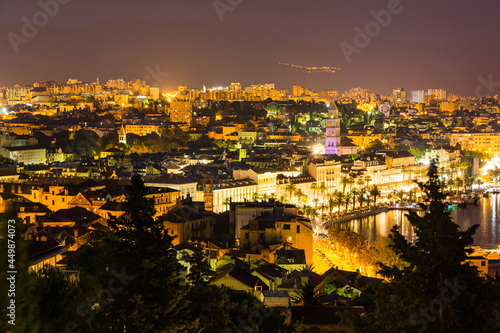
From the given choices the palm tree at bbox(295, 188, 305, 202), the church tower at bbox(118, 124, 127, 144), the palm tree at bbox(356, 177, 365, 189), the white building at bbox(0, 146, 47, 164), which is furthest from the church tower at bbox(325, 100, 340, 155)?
the white building at bbox(0, 146, 47, 164)

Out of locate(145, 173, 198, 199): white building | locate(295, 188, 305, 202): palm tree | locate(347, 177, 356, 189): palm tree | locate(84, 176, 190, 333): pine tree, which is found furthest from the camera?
locate(347, 177, 356, 189): palm tree

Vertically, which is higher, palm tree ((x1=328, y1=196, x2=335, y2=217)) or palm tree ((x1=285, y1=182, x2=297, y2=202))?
palm tree ((x1=285, y1=182, x2=297, y2=202))

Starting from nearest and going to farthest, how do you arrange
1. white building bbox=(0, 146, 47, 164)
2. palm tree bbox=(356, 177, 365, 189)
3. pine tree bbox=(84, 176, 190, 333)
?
1. pine tree bbox=(84, 176, 190, 333)
2. white building bbox=(0, 146, 47, 164)
3. palm tree bbox=(356, 177, 365, 189)

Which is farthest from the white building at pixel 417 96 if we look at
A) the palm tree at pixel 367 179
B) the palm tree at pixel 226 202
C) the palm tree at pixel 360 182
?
the palm tree at pixel 226 202

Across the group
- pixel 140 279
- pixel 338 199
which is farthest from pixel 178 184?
pixel 140 279

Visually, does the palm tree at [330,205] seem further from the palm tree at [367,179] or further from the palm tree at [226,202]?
the palm tree at [367,179]

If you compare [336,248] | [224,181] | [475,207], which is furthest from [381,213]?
[336,248]

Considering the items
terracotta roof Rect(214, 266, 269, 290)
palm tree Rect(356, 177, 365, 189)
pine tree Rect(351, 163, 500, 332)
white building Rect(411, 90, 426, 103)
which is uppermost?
white building Rect(411, 90, 426, 103)

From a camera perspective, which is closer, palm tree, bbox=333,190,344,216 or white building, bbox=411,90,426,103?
palm tree, bbox=333,190,344,216

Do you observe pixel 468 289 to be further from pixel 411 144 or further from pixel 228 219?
pixel 411 144

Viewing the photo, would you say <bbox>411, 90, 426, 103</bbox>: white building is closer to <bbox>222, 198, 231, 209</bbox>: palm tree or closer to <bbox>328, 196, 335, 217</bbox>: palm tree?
<bbox>328, 196, 335, 217</bbox>: palm tree
